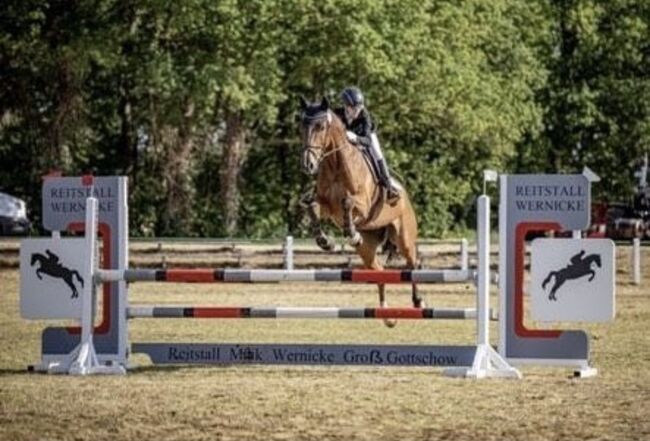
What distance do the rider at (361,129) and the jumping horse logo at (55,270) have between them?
3.66 metres

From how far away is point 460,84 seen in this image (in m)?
49.4

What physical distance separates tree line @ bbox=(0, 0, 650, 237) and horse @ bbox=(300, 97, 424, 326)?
977 inches

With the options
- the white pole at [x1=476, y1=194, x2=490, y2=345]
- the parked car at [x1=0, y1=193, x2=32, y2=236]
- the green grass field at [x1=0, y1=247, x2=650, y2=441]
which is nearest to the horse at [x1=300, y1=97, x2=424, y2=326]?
the green grass field at [x1=0, y1=247, x2=650, y2=441]

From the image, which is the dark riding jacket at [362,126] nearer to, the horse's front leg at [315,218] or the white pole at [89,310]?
the horse's front leg at [315,218]

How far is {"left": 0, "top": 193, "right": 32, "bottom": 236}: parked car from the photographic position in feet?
161

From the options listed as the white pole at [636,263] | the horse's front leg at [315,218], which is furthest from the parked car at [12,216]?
the horse's front leg at [315,218]

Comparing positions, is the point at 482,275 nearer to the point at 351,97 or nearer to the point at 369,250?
the point at 351,97

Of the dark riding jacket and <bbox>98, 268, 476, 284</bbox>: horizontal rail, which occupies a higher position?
the dark riding jacket

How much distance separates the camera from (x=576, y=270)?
44.8 ft

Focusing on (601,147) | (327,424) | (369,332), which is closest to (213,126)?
(601,147)

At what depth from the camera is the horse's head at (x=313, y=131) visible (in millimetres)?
15695

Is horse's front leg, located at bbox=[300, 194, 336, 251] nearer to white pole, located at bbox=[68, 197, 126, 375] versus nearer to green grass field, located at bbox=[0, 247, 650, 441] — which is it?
green grass field, located at bbox=[0, 247, 650, 441]

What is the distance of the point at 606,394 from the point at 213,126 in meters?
40.1

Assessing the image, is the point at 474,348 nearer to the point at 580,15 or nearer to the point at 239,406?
the point at 239,406
